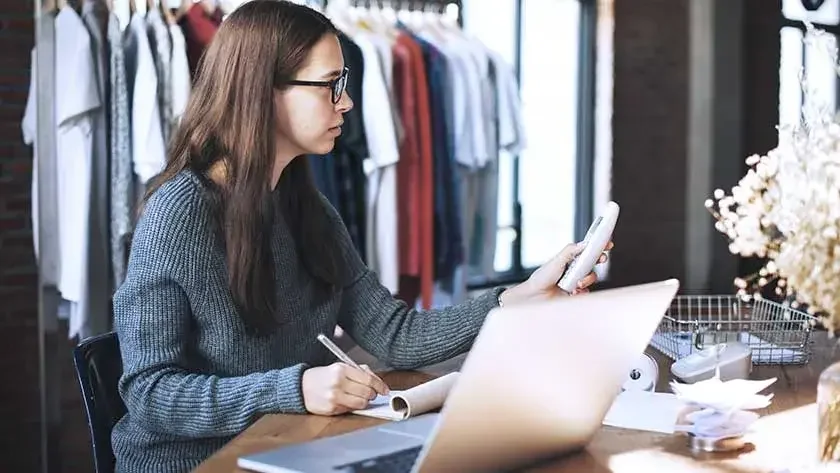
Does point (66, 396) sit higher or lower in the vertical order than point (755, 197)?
lower

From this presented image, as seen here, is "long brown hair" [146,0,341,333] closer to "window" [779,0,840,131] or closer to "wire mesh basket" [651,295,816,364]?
"wire mesh basket" [651,295,816,364]

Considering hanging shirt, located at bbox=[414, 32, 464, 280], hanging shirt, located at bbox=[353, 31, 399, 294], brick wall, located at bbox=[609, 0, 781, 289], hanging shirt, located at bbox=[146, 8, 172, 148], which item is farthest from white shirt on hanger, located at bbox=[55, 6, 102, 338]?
brick wall, located at bbox=[609, 0, 781, 289]

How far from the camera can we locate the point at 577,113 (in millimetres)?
5465

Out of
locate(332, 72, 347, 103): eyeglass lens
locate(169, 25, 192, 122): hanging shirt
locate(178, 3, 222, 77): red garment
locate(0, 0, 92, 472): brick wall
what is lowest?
locate(0, 0, 92, 472): brick wall

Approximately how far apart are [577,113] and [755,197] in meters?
4.18

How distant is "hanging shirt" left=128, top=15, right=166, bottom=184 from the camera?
3156 millimetres

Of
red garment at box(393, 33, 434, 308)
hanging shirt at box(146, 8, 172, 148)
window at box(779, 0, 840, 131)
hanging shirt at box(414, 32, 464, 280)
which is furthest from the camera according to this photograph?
window at box(779, 0, 840, 131)

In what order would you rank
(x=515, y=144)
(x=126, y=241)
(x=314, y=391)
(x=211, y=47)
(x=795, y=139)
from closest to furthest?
(x=795, y=139), (x=314, y=391), (x=211, y=47), (x=126, y=241), (x=515, y=144)

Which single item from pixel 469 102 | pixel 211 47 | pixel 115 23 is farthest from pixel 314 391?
pixel 469 102

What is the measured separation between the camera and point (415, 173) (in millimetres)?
3873

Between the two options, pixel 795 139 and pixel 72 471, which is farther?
pixel 72 471

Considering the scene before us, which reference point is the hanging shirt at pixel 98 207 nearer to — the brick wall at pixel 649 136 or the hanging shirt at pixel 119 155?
the hanging shirt at pixel 119 155

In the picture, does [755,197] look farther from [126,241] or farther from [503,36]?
[503,36]

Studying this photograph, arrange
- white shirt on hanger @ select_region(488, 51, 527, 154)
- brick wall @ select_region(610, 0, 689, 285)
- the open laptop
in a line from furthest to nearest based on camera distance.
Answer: brick wall @ select_region(610, 0, 689, 285) < white shirt on hanger @ select_region(488, 51, 527, 154) < the open laptop
